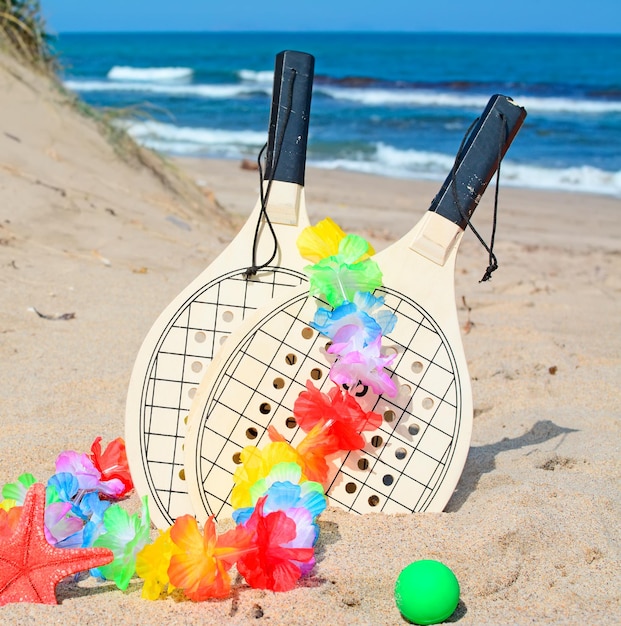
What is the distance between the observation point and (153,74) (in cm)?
3112

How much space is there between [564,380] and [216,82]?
84.1ft

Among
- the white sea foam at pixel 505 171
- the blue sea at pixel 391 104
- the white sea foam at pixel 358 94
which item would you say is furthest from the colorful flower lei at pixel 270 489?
the white sea foam at pixel 358 94

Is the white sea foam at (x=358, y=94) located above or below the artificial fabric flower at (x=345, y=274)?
above

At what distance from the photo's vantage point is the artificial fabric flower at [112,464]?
2.10m

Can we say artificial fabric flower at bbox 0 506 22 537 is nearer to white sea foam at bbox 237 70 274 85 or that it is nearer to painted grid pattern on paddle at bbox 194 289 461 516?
painted grid pattern on paddle at bbox 194 289 461 516

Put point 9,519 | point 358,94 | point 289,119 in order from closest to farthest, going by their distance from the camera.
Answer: point 9,519 < point 289,119 < point 358,94

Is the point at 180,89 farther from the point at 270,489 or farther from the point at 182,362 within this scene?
the point at 270,489

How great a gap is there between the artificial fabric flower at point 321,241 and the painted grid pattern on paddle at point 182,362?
0.23ft

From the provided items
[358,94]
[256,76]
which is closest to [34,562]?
[358,94]

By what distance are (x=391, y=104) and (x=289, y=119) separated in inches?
766

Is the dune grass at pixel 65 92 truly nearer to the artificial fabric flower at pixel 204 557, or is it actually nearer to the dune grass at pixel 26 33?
the dune grass at pixel 26 33

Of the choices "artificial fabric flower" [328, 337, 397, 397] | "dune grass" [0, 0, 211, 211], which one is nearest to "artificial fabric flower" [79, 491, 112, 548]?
"artificial fabric flower" [328, 337, 397, 397]

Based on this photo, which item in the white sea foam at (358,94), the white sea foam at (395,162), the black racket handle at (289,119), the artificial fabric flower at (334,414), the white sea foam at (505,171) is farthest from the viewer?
the white sea foam at (358,94)

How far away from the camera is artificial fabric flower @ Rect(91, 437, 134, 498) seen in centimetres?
210
